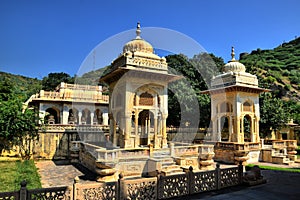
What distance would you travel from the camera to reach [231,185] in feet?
29.4

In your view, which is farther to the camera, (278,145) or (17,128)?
(278,145)

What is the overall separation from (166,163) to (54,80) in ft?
139

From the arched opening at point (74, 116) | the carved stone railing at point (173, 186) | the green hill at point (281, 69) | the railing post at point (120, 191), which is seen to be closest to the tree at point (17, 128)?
the arched opening at point (74, 116)

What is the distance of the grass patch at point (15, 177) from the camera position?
10.1 metres

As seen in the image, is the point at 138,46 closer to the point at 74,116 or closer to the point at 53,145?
the point at 53,145

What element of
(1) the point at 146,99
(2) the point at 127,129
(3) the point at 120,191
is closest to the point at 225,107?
(1) the point at 146,99

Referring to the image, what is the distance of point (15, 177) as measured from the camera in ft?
39.2

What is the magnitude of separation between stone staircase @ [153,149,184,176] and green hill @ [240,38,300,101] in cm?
1826

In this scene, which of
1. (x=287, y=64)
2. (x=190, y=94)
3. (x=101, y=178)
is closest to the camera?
(x=101, y=178)

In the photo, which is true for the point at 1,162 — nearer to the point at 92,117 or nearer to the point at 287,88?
the point at 92,117

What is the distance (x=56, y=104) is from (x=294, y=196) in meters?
24.4

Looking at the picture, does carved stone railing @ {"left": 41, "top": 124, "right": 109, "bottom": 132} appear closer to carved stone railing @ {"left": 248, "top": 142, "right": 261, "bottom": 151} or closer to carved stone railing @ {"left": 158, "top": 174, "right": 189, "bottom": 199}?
carved stone railing @ {"left": 248, "top": 142, "right": 261, "bottom": 151}

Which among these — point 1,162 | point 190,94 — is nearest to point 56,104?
point 1,162

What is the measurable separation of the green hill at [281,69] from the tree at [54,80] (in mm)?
36017
